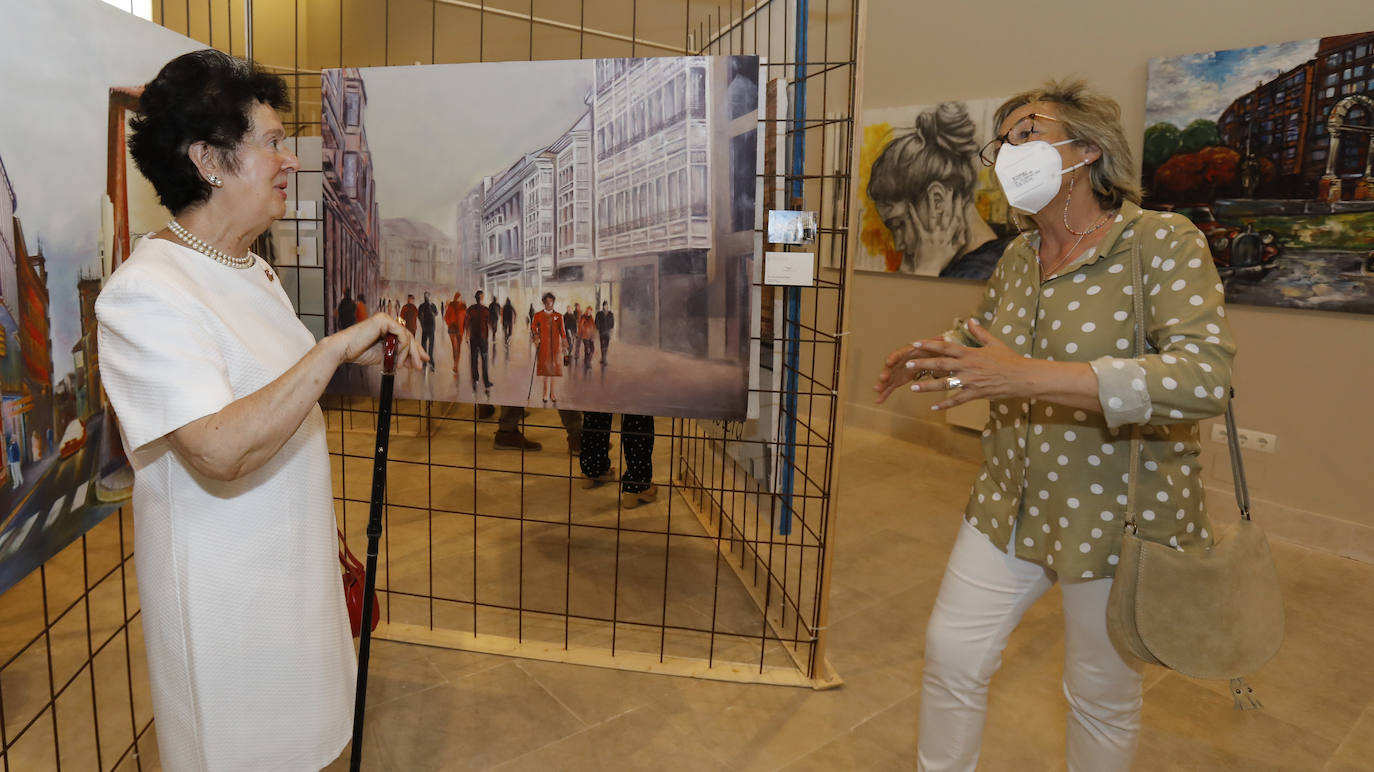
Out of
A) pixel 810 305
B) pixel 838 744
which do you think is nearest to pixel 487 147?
pixel 838 744

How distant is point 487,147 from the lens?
2.50 metres

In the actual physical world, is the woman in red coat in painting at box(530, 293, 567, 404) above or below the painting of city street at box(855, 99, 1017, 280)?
below

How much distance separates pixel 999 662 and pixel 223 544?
1.45 meters

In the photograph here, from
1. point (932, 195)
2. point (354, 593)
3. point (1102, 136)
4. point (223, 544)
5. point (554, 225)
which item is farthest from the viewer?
point (932, 195)

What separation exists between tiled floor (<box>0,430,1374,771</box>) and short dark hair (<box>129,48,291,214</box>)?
61.9 inches

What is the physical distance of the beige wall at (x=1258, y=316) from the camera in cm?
381

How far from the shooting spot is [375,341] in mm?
1467

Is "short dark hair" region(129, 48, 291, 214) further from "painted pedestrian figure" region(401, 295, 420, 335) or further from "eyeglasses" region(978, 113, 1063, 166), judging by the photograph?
"eyeglasses" region(978, 113, 1063, 166)

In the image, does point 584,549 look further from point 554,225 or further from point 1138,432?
point 1138,432

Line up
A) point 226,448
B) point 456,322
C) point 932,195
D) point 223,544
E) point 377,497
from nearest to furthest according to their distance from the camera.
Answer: point 226,448
point 223,544
point 377,497
point 456,322
point 932,195

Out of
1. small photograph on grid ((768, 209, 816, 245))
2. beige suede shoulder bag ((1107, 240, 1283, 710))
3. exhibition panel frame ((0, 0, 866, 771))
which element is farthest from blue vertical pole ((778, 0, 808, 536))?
beige suede shoulder bag ((1107, 240, 1283, 710))

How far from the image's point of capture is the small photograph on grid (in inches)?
97.6

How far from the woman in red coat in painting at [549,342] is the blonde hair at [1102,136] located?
4.64ft

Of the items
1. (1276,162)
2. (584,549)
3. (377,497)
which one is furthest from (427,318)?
(1276,162)
